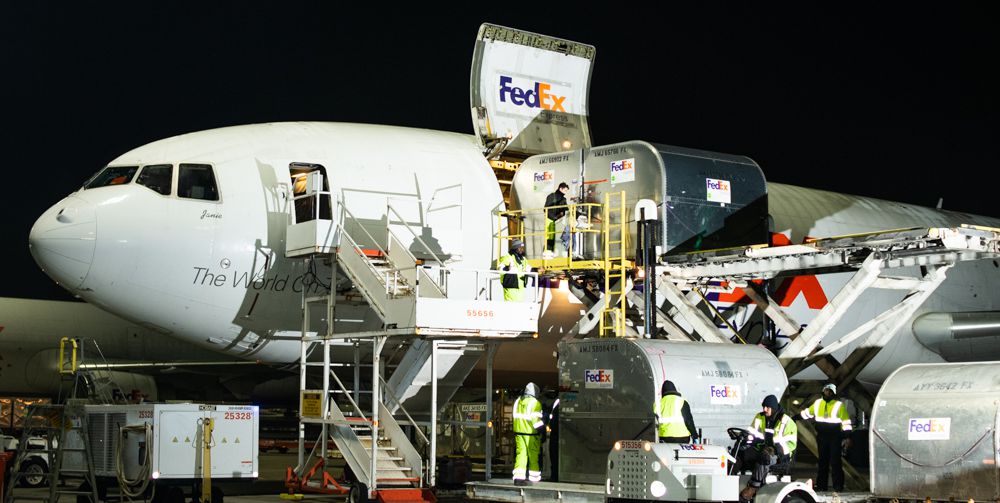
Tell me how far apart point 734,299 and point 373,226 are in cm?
652

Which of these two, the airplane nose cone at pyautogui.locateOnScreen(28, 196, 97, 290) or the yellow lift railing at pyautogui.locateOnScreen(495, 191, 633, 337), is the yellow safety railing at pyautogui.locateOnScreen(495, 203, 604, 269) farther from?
the airplane nose cone at pyautogui.locateOnScreen(28, 196, 97, 290)

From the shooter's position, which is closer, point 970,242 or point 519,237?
point 970,242

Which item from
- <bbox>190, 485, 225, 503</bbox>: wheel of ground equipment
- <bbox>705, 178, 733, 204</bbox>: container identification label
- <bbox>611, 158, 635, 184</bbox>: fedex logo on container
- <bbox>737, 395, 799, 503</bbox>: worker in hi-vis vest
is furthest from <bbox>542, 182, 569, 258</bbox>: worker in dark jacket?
<bbox>190, 485, 225, 503</bbox>: wheel of ground equipment

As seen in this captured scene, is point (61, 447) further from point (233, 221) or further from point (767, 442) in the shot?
point (767, 442)

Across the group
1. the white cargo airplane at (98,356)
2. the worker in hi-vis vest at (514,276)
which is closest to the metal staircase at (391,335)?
the worker in hi-vis vest at (514,276)

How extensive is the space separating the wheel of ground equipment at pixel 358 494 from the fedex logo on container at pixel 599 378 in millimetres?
3338

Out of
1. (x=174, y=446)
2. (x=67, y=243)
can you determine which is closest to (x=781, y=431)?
(x=174, y=446)

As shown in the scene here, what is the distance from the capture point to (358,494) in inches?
614

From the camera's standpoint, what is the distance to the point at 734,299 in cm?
1978

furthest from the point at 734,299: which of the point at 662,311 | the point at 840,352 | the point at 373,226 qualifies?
the point at 373,226

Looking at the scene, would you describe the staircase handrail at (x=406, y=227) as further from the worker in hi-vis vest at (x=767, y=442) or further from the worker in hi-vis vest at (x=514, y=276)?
the worker in hi-vis vest at (x=767, y=442)

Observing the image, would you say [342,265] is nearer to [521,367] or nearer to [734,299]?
[521,367]

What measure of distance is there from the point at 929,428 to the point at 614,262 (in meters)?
5.94

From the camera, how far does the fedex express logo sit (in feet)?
66.9
